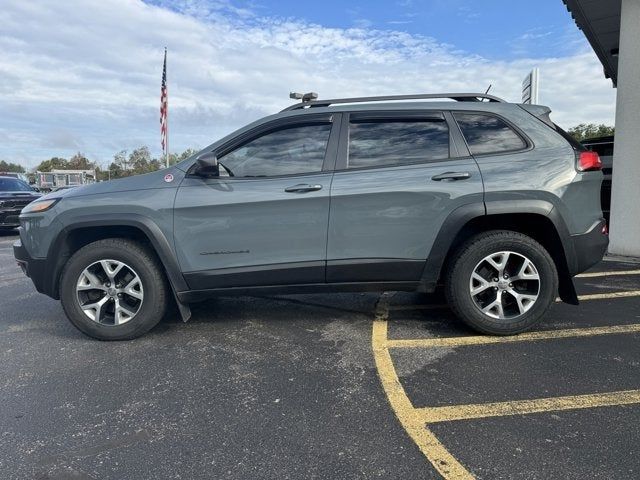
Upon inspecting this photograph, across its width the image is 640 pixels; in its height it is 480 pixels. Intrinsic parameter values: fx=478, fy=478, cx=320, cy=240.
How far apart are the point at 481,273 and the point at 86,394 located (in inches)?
120

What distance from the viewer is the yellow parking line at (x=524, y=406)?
8.96 feet

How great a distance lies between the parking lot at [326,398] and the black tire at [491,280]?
14 centimetres

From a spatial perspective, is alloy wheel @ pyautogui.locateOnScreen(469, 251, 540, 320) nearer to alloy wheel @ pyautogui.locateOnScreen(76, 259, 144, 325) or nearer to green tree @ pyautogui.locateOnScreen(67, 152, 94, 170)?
alloy wheel @ pyautogui.locateOnScreen(76, 259, 144, 325)

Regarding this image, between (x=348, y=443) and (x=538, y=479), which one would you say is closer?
(x=538, y=479)

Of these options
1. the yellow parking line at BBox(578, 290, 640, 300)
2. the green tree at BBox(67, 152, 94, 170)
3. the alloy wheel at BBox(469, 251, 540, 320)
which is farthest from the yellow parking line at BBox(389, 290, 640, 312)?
the green tree at BBox(67, 152, 94, 170)

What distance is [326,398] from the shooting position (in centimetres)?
298

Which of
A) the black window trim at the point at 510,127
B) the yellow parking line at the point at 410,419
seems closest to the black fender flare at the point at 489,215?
the black window trim at the point at 510,127

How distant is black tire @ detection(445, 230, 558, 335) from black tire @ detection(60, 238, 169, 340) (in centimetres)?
240

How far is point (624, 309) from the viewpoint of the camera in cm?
457

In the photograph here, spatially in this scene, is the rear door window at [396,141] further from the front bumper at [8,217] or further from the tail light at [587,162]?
the front bumper at [8,217]

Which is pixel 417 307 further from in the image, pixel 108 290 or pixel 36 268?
pixel 36 268

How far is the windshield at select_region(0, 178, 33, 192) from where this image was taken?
1305cm

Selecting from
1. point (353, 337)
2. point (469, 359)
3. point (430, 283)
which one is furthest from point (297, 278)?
point (469, 359)

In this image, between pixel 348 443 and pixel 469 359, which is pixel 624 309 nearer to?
pixel 469 359
